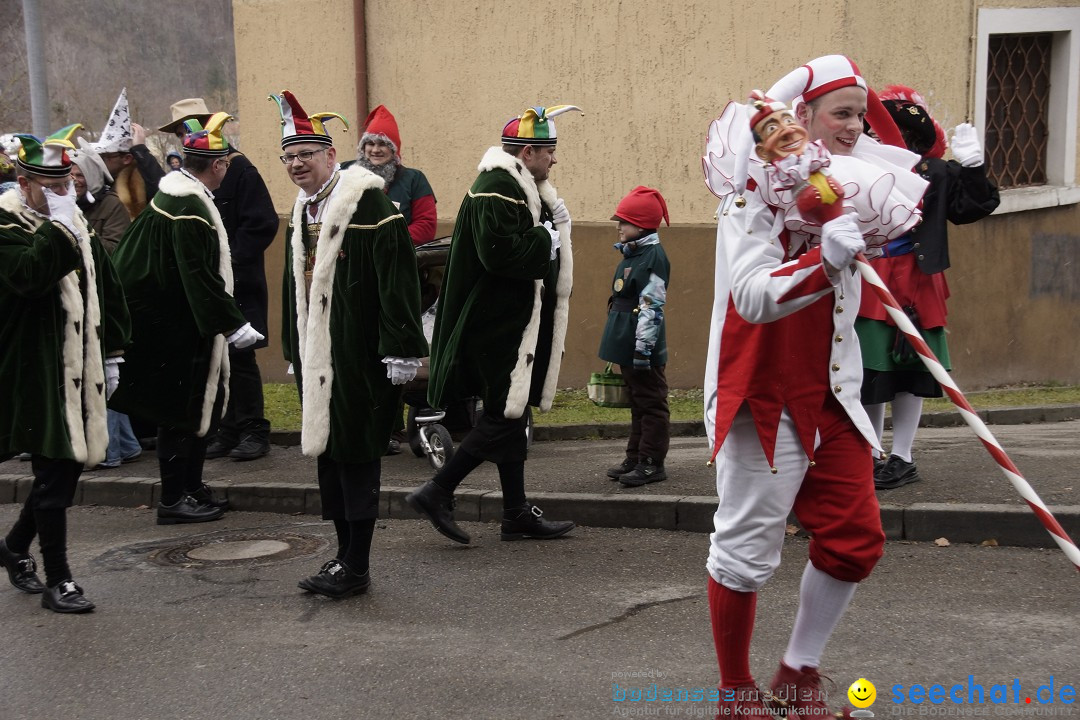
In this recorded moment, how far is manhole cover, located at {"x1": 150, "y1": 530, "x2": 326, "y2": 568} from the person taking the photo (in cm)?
615

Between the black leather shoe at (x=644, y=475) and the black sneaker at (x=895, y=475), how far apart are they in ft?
3.99

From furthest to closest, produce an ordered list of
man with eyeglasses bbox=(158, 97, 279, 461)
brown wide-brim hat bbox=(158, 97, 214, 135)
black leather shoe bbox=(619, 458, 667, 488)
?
man with eyeglasses bbox=(158, 97, 279, 461)
brown wide-brim hat bbox=(158, 97, 214, 135)
black leather shoe bbox=(619, 458, 667, 488)

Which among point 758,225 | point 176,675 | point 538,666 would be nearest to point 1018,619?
point 538,666

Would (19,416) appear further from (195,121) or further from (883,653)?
(883,653)

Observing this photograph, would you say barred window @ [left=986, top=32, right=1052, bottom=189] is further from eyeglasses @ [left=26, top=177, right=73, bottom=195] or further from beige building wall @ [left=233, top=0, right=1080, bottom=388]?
eyeglasses @ [left=26, top=177, right=73, bottom=195]

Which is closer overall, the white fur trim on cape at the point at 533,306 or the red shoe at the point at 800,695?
the red shoe at the point at 800,695

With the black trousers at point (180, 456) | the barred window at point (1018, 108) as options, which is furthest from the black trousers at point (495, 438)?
the barred window at point (1018, 108)

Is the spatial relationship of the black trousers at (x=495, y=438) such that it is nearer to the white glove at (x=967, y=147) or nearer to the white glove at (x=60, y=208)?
the white glove at (x=60, y=208)

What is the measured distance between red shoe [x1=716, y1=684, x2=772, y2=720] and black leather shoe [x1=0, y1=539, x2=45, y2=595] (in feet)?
11.2

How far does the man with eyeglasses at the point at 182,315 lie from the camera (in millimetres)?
6820

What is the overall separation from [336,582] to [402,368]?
39.3 inches

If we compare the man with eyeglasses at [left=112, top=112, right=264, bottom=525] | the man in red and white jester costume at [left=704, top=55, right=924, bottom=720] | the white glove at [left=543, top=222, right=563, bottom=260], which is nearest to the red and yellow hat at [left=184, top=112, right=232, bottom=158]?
the man with eyeglasses at [left=112, top=112, right=264, bottom=525]

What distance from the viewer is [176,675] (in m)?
4.43

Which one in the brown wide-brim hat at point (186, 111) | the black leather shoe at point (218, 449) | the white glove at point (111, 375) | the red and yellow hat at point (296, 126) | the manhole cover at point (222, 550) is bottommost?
the manhole cover at point (222, 550)
